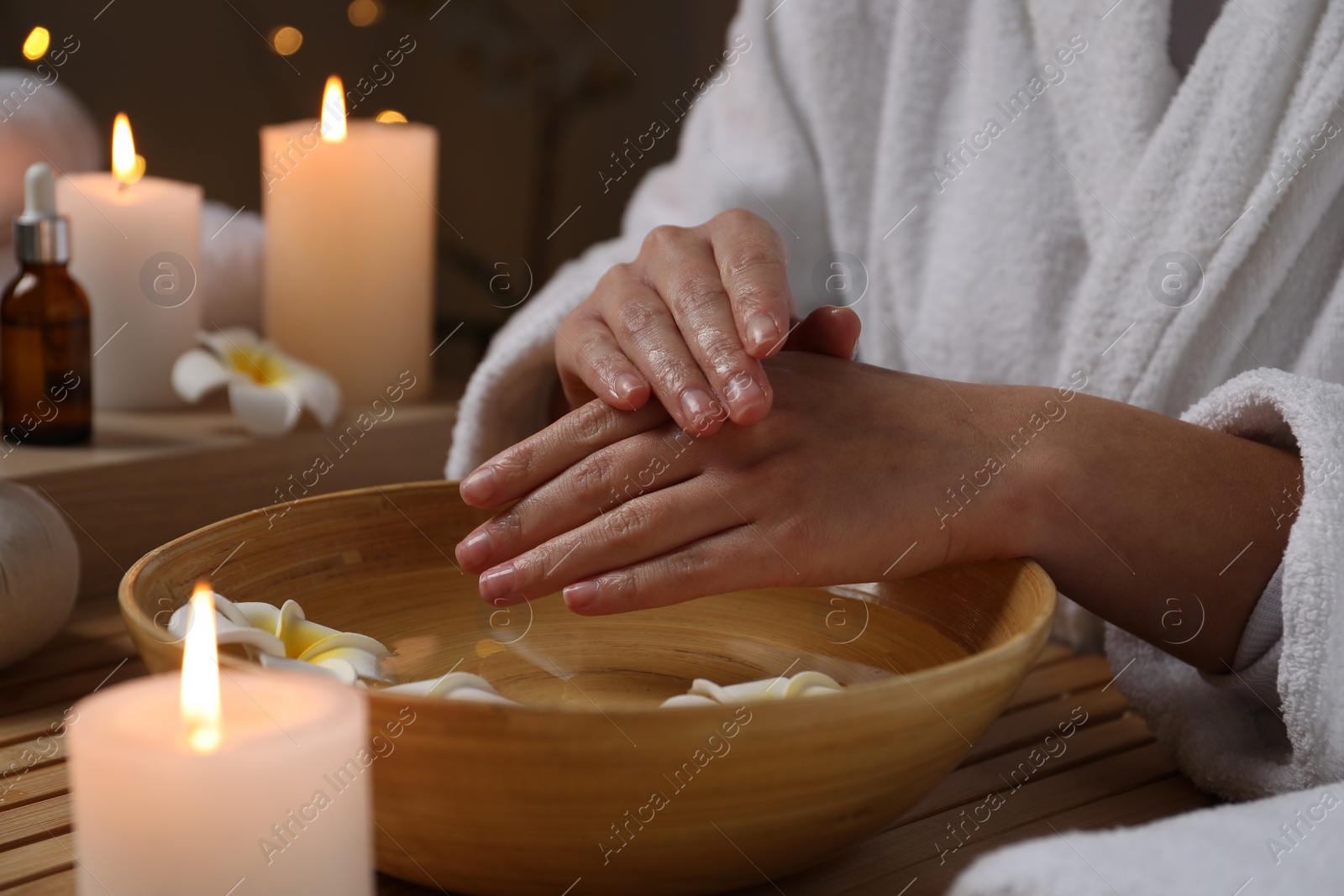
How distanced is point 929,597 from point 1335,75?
42 cm

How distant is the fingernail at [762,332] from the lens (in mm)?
629

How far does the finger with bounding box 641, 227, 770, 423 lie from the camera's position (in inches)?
24.5

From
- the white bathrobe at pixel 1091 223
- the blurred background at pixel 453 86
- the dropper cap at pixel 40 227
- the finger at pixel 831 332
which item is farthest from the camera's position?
the blurred background at pixel 453 86

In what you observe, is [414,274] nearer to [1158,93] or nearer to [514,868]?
→ [1158,93]

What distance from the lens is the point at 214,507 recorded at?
958mm

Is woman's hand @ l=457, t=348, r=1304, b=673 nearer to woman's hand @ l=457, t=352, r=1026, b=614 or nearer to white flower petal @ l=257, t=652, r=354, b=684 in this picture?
woman's hand @ l=457, t=352, r=1026, b=614

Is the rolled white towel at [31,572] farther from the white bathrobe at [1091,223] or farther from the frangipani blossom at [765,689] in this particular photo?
the frangipani blossom at [765,689]

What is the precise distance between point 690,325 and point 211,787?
413mm

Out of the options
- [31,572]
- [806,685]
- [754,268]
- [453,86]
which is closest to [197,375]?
[31,572]

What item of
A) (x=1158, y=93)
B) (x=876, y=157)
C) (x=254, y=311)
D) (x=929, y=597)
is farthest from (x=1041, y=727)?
(x=254, y=311)

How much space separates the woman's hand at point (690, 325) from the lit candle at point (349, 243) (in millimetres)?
379

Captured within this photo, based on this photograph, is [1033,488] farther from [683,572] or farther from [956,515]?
[683,572]

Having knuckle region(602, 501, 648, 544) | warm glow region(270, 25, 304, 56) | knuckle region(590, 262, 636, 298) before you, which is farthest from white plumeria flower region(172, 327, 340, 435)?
warm glow region(270, 25, 304, 56)

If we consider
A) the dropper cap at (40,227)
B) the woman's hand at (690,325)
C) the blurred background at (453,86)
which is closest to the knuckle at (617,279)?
the woman's hand at (690,325)
